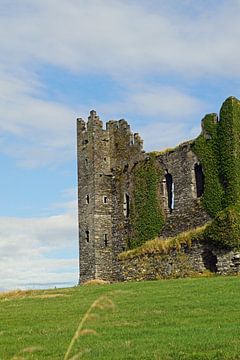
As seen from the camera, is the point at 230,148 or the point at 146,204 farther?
the point at 146,204

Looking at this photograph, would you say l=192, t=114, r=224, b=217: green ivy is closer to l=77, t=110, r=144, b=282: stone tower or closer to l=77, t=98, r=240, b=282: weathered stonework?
l=77, t=98, r=240, b=282: weathered stonework

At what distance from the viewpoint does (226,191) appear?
45.3 metres

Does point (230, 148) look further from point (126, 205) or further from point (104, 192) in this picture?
point (104, 192)

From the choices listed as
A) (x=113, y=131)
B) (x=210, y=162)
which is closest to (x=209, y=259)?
(x=210, y=162)

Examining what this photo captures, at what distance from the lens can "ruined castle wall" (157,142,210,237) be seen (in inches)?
1891

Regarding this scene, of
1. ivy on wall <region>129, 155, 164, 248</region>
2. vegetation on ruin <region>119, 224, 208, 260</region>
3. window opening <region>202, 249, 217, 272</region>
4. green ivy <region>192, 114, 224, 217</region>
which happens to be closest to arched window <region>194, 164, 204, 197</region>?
green ivy <region>192, 114, 224, 217</region>

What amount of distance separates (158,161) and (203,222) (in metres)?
7.99

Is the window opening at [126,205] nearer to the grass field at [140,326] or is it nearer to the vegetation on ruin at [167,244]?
the vegetation on ruin at [167,244]

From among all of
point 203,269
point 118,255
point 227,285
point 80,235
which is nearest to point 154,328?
point 227,285

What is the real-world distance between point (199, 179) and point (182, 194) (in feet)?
6.37

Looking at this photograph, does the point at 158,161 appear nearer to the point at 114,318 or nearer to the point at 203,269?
the point at 203,269

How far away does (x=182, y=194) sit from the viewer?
162 feet

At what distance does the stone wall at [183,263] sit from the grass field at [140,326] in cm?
1219

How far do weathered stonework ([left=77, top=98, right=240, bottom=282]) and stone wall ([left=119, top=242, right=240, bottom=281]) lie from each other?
0.12 metres
